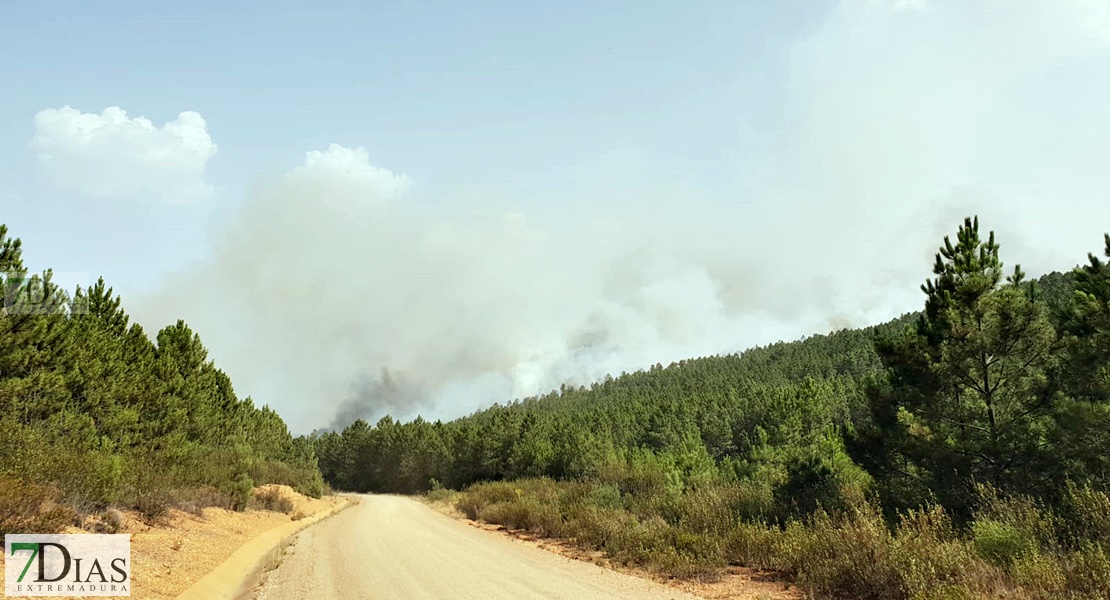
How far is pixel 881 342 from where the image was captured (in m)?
17.9

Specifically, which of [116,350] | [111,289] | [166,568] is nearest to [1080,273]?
[166,568]

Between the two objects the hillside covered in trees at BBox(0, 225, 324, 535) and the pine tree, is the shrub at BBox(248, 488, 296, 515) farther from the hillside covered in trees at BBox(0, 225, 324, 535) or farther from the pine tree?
the pine tree

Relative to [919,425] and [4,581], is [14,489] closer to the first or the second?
[4,581]

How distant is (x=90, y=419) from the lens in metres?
23.6

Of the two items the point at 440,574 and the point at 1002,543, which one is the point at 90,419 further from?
the point at 1002,543

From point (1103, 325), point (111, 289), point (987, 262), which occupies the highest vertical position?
point (111, 289)

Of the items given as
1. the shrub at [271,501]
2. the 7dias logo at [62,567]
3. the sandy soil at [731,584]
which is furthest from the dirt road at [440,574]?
the shrub at [271,501]

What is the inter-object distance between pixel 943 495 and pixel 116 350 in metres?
36.4

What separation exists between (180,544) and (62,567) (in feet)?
20.3

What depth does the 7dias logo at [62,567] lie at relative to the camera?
962 centimetres

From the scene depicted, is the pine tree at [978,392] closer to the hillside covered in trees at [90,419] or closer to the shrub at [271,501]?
the hillside covered in trees at [90,419]

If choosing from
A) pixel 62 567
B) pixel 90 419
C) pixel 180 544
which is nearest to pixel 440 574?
pixel 62 567

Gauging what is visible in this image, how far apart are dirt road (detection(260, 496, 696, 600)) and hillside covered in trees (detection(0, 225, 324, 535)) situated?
5841 millimetres

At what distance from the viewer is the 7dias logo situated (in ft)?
31.6
